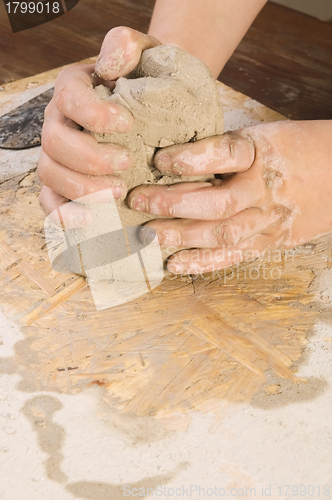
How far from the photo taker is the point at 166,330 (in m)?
1.21

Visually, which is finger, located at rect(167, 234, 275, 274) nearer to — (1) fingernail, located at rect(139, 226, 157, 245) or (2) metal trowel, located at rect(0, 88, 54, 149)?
(1) fingernail, located at rect(139, 226, 157, 245)

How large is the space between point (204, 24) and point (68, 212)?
87 cm

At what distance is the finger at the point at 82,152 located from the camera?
1101 mm

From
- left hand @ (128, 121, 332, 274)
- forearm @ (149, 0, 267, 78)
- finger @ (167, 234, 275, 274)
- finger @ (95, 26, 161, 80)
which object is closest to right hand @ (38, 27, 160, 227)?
finger @ (95, 26, 161, 80)

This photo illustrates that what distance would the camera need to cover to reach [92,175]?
115 centimetres

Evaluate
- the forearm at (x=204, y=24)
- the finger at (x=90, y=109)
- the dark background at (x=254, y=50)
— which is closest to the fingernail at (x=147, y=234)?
the finger at (x=90, y=109)

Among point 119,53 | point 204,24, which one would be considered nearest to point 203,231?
point 119,53

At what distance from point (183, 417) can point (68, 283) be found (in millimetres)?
535

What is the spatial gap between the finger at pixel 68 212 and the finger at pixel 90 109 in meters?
0.23

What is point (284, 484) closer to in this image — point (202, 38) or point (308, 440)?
point (308, 440)

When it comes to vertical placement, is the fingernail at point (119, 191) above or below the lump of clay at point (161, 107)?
below

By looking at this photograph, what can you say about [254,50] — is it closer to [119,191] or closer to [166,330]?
[119,191]

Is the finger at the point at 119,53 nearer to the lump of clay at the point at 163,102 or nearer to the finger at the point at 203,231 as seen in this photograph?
the lump of clay at the point at 163,102

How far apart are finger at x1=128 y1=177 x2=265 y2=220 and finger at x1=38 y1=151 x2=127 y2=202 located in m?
0.06
